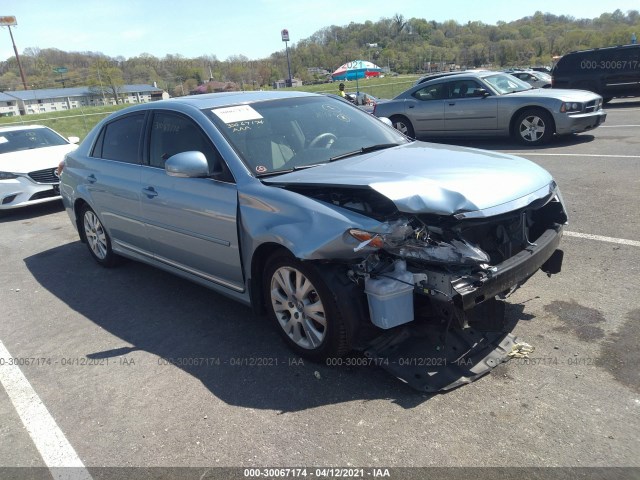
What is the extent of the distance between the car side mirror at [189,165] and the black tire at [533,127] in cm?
871

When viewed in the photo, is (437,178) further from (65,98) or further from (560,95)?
(65,98)

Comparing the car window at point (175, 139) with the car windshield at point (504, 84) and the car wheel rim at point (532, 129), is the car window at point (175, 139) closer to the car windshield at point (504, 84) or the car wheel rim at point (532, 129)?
the car wheel rim at point (532, 129)

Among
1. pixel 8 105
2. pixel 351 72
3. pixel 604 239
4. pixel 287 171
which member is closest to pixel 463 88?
pixel 604 239

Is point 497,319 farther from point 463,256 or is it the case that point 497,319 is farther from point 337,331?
point 337,331

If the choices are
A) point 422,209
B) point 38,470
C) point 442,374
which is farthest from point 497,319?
point 38,470

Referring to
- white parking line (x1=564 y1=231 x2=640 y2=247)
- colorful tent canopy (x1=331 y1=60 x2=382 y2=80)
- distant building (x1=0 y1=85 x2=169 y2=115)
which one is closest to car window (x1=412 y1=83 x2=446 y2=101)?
white parking line (x1=564 y1=231 x2=640 y2=247)

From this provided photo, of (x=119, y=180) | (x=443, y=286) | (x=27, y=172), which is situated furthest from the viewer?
(x=27, y=172)

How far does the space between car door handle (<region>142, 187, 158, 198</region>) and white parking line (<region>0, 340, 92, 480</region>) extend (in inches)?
66.2

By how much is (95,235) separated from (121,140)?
1.31 m

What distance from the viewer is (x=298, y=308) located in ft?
11.3

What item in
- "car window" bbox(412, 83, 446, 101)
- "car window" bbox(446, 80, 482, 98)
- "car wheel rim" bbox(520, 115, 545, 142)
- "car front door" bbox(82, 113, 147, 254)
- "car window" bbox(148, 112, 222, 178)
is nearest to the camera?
"car window" bbox(148, 112, 222, 178)

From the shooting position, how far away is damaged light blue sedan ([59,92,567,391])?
3.03 metres

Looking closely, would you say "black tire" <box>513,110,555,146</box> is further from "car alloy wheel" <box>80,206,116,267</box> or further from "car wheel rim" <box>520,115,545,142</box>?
"car alloy wheel" <box>80,206,116,267</box>

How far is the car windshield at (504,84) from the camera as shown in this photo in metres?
11.2
